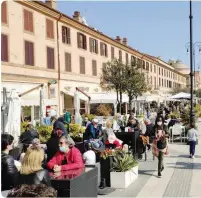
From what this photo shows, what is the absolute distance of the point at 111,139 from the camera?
11094 millimetres

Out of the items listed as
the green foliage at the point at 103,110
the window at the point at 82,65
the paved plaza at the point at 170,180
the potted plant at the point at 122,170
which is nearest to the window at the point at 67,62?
the window at the point at 82,65

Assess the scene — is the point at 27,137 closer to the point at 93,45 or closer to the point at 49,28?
the point at 49,28

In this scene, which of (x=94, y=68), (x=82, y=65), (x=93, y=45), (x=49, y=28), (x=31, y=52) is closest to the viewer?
(x=31, y=52)

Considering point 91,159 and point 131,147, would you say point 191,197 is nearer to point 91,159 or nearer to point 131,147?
point 91,159

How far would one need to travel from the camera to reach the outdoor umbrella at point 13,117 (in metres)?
12.6

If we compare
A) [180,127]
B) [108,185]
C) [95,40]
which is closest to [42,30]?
[95,40]

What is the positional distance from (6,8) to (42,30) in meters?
4.71

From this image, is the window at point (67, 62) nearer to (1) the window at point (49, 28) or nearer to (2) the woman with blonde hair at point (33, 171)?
(1) the window at point (49, 28)

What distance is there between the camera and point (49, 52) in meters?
28.7

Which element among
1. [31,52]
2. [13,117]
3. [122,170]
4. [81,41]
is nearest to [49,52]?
[31,52]

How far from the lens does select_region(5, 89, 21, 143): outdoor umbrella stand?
12609mm

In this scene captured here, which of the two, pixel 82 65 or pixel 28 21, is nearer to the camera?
pixel 28 21

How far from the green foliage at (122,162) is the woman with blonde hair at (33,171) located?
12.5 ft

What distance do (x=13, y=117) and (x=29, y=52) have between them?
550 inches
